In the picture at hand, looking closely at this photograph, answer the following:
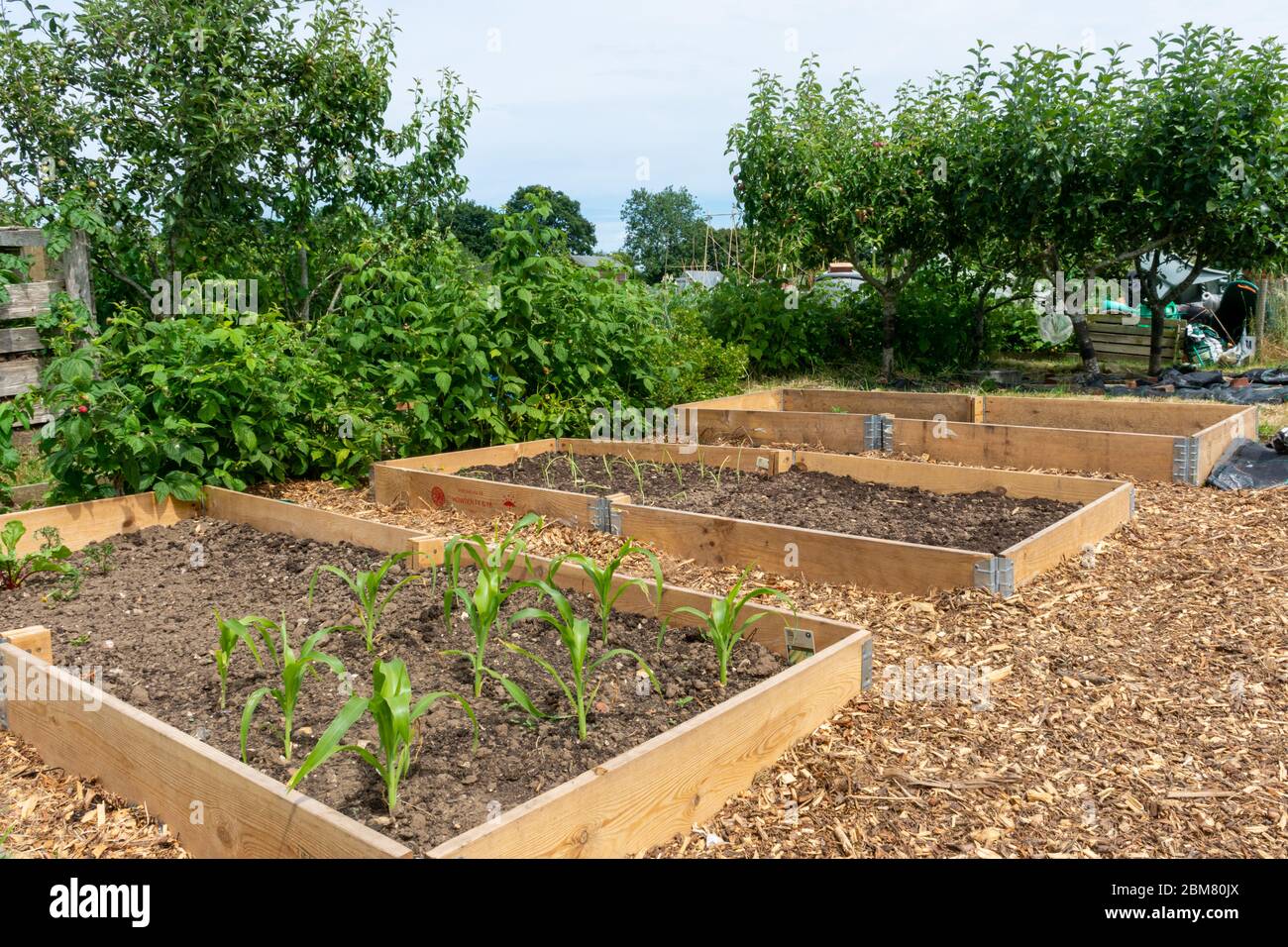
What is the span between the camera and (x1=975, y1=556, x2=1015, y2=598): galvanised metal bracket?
4.11 meters

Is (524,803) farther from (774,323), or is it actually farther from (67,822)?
(774,323)

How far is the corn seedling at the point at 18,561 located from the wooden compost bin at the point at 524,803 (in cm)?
109

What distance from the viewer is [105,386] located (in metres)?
5.36

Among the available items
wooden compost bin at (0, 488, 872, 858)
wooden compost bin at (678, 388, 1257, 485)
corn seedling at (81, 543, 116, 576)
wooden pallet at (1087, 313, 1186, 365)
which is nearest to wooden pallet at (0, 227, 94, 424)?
corn seedling at (81, 543, 116, 576)

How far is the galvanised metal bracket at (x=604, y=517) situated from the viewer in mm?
5273

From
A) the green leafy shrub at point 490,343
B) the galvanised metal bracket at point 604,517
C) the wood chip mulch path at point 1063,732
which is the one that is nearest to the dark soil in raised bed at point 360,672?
the wood chip mulch path at point 1063,732

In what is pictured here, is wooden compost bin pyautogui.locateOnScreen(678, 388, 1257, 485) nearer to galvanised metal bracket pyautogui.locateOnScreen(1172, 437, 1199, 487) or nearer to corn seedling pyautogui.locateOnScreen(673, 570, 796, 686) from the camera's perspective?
galvanised metal bracket pyautogui.locateOnScreen(1172, 437, 1199, 487)

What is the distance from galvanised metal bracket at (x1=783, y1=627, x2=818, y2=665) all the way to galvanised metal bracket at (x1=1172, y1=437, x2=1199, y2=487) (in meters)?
A: 3.88

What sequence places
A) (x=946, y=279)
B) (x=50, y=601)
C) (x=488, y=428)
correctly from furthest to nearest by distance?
1. (x=946, y=279)
2. (x=488, y=428)
3. (x=50, y=601)

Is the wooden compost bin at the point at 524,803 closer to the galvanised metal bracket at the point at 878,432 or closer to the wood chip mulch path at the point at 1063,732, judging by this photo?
the wood chip mulch path at the point at 1063,732

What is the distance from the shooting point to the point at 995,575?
411 cm

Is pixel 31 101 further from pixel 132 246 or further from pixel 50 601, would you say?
pixel 50 601

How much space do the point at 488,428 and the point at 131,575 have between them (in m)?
2.84
